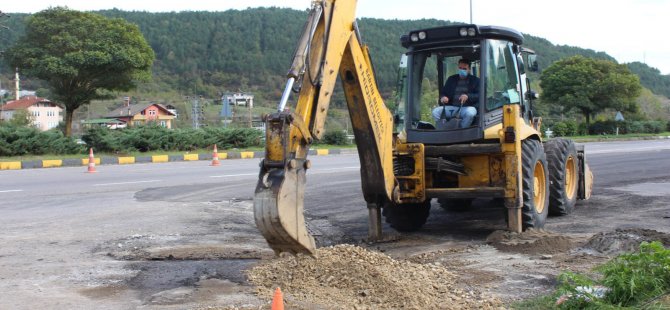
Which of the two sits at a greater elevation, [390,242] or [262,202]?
[262,202]

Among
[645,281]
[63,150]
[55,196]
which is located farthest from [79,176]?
[645,281]

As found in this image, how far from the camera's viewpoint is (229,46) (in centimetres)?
11094

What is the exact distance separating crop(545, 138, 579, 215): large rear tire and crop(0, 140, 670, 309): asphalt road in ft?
0.89

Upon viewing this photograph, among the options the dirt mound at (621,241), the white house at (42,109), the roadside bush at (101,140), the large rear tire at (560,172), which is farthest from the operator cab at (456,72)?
the white house at (42,109)

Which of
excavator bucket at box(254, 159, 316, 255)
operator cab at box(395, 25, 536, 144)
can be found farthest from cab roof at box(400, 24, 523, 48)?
excavator bucket at box(254, 159, 316, 255)

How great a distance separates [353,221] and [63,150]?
66.7 feet

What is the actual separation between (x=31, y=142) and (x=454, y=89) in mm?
22070

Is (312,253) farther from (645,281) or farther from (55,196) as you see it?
(55,196)

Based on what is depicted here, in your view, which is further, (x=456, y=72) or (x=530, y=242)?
(x=456, y=72)

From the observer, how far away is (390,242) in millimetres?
9133

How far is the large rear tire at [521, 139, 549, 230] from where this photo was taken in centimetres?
909

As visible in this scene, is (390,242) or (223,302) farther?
(390,242)

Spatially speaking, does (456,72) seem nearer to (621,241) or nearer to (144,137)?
(621,241)

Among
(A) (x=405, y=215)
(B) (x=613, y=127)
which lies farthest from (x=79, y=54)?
(B) (x=613, y=127)
